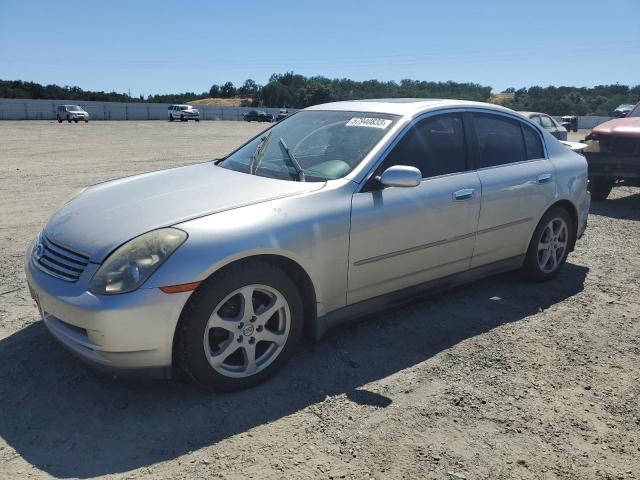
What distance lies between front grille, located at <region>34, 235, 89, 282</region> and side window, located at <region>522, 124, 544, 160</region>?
368 cm

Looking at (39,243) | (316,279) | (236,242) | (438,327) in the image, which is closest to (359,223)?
(316,279)

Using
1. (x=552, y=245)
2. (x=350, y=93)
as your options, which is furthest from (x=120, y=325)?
(x=350, y=93)

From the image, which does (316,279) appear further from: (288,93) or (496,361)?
(288,93)

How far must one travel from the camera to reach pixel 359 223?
3367 mm

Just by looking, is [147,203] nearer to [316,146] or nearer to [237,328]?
[237,328]

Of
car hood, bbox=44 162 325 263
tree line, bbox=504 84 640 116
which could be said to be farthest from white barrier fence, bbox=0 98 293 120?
car hood, bbox=44 162 325 263

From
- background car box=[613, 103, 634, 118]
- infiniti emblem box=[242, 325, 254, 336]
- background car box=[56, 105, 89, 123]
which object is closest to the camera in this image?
infiniti emblem box=[242, 325, 254, 336]

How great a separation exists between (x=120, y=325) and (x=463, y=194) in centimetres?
256

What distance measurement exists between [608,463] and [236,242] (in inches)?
84.1

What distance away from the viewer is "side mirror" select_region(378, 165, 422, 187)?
11.1 feet

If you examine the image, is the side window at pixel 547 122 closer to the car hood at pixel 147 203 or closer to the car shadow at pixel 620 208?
the car shadow at pixel 620 208

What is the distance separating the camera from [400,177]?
3.38 metres

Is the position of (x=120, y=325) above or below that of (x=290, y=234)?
below

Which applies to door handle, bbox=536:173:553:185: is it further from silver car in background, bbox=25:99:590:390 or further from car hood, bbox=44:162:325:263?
car hood, bbox=44:162:325:263
